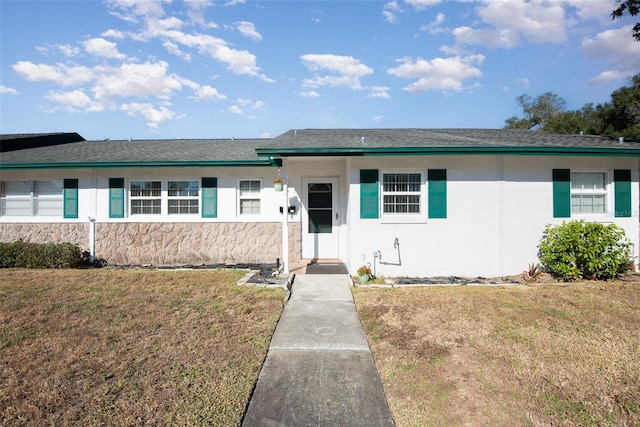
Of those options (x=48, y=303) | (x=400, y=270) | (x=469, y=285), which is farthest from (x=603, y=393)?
(x=48, y=303)

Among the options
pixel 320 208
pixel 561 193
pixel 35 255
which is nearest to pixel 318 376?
pixel 320 208

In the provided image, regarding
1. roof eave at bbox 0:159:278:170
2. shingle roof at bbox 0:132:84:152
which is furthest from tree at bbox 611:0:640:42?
shingle roof at bbox 0:132:84:152

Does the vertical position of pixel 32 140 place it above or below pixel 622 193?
above

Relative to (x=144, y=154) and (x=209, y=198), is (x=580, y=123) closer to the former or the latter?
(x=209, y=198)

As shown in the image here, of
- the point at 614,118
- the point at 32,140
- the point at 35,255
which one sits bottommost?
the point at 35,255

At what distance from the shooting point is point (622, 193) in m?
8.47

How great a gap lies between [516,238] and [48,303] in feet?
32.4

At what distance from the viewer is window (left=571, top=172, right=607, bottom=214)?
8.52 m

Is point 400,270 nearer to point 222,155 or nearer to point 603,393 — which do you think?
point 603,393

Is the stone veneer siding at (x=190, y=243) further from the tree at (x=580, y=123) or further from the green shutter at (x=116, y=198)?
the tree at (x=580, y=123)

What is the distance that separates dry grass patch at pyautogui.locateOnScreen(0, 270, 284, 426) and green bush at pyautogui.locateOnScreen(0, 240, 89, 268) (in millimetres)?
1959

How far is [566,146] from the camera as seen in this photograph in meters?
7.84

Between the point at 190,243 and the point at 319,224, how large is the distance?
3.85 m

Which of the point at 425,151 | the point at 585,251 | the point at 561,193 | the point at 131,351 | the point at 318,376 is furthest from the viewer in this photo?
the point at 561,193
